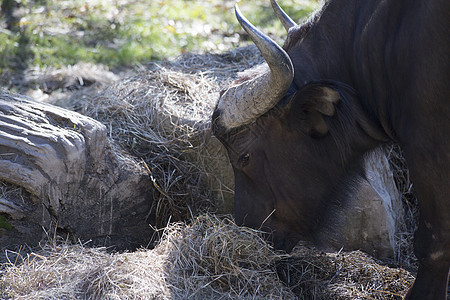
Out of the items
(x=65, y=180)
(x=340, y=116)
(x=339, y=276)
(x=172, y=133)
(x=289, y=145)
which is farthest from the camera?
(x=172, y=133)

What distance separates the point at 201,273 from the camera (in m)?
3.53

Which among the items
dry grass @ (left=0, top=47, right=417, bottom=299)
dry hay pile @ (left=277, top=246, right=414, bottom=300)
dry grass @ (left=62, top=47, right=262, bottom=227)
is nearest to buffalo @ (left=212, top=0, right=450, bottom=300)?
dry hay pile @ (left=277, top=246, right=414, bottom=300)

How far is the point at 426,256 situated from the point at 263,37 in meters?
1.57

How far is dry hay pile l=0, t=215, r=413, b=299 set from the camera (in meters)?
3.30

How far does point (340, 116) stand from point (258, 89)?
54 cm

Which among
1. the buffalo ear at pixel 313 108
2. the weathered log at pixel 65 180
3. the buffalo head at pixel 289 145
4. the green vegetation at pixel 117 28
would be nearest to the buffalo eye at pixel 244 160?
the buffalo head at pixel 289 145

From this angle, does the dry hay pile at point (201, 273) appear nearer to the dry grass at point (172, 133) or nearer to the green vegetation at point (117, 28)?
the dry grass at point (172, 133)

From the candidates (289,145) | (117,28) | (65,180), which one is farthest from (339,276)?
(117,28)

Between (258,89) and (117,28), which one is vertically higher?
(258,89)

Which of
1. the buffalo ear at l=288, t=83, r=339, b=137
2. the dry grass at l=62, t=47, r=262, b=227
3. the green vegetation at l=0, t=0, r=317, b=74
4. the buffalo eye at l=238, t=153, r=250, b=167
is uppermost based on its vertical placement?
the buffalo ear at l=288, t=83, r=339, b=137

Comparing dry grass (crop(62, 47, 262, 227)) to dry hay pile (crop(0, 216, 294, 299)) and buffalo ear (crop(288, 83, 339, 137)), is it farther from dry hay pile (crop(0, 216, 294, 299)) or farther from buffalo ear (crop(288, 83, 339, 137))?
buffalo ear (crop(288, 83, 339, 137))

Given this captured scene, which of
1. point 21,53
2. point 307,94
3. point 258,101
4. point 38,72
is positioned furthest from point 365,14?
point 21,53

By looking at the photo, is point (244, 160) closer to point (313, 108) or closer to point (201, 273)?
point (313, 108)

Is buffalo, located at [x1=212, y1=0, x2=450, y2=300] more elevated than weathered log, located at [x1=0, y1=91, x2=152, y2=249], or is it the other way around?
buffalo, located at [x1=212, y1=0, x2=450, y2=300]
